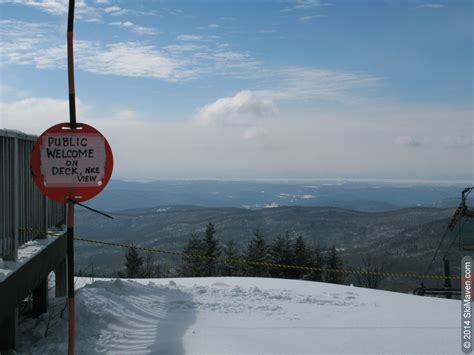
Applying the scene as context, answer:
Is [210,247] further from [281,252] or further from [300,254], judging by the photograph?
[300,254]

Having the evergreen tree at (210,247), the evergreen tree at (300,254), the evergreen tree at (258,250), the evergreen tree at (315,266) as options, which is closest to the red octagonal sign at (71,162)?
the evergreen tree at (315,266)

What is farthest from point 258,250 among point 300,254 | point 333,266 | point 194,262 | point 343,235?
point 343,235

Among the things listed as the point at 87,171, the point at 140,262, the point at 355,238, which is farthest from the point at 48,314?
the point at 355,238

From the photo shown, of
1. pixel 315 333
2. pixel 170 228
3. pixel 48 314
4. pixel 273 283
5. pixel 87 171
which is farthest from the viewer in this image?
pixel 170 228

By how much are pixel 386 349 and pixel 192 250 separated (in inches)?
1861

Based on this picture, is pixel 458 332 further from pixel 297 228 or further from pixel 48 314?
pixel 297 228

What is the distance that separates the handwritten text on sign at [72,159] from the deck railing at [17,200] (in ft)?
3.76

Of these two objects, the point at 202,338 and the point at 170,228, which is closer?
the point at 202,338

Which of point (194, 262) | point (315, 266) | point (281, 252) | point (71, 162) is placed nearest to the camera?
point (71, 162)

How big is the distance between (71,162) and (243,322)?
3.62 metres

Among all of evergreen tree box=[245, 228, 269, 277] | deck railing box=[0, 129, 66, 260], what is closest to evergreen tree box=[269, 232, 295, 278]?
evergreen tree box=[245, 228, 269, 277]

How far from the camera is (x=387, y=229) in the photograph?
17325 centimetres

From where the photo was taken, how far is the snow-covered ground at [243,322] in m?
5.48

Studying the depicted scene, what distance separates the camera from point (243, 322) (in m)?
6.58
